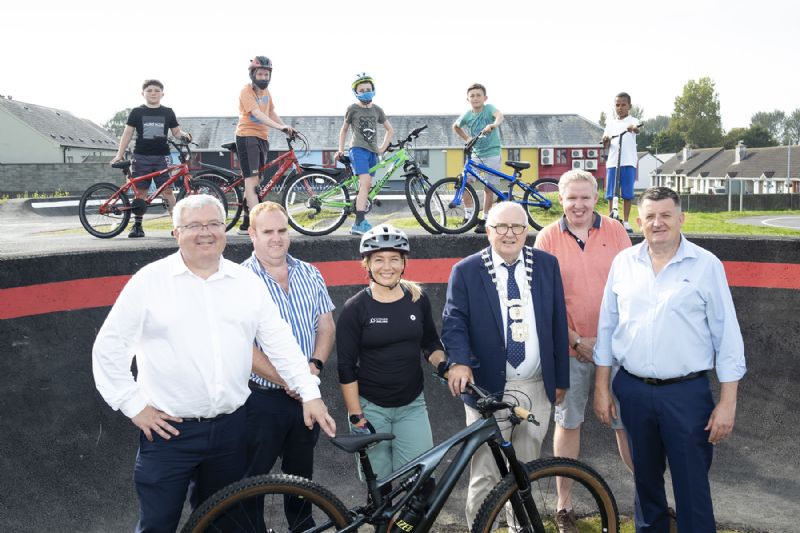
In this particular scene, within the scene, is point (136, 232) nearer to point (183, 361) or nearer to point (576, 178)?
point (183, 361)

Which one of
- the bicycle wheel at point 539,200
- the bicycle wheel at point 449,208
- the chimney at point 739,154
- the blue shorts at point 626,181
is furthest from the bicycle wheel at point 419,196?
the chimney at point 739,154

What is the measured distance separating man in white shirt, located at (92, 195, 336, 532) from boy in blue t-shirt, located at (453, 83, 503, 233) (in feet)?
16.3

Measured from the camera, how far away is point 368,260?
385 cm

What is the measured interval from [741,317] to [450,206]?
329cm

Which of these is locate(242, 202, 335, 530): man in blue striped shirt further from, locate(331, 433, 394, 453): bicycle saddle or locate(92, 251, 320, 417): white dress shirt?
locate(331, 433, 394, 453): bicycle saddle

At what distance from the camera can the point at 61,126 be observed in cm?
5872

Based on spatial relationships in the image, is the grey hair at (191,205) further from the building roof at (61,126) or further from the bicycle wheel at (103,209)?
the building roof at (61,126)

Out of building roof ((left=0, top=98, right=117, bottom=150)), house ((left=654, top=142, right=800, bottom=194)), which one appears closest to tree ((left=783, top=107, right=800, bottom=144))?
house ((left=654, top=142, right=800, bottom=194))

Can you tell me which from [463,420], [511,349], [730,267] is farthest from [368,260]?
[730,267]

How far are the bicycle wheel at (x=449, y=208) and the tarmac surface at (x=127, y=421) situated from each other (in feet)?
4.24

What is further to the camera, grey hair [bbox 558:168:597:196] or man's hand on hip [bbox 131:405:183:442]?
grey hair [bbox 558:168:597:196]

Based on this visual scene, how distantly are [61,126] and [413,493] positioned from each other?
6432 centimetres

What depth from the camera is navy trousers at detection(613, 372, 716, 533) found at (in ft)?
12.2

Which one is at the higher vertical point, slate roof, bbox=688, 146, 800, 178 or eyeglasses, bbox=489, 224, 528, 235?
slate roof, bbox=688, 146, 800, 178
